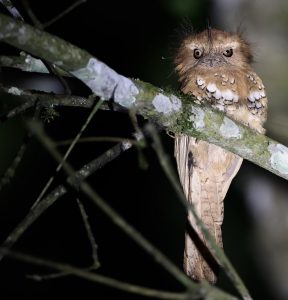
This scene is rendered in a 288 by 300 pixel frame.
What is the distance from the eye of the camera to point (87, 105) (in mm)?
2383

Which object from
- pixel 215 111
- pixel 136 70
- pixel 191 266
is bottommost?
pixel 191 266

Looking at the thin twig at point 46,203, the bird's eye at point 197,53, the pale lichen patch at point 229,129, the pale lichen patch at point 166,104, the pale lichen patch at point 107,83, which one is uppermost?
the bird's eye at point 197,53

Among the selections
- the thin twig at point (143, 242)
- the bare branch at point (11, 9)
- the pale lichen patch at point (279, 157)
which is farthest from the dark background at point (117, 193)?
the thin twig at point (143, 242)

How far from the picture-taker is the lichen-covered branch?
178 centimetres

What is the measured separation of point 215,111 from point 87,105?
24.2 inches

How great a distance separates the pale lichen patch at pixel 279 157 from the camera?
8.84 ft

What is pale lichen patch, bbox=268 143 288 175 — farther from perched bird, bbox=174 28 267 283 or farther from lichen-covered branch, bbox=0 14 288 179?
perched bird, bbox=174 28 267 283

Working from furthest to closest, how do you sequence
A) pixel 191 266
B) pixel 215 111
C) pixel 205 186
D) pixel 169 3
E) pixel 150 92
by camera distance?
pixel 169 3, pixel 205 186, pixel 191 266, pixel 215 111, pixel 150 92

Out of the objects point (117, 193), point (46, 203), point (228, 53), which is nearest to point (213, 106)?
point (228, 53)

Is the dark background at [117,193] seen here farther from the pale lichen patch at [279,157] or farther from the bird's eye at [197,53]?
the pale lichen patch at [279,157]

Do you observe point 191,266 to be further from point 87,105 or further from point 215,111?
point 87,105

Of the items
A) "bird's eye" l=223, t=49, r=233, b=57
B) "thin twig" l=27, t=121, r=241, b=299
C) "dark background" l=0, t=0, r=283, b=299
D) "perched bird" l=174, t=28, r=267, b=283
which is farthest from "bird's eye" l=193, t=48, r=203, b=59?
"thin twig" l=27, t=121, r=241, b=299

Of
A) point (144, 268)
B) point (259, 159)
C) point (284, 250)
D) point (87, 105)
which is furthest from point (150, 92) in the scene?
point (144, 268)

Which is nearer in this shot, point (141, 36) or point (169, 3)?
point (169, 3)
